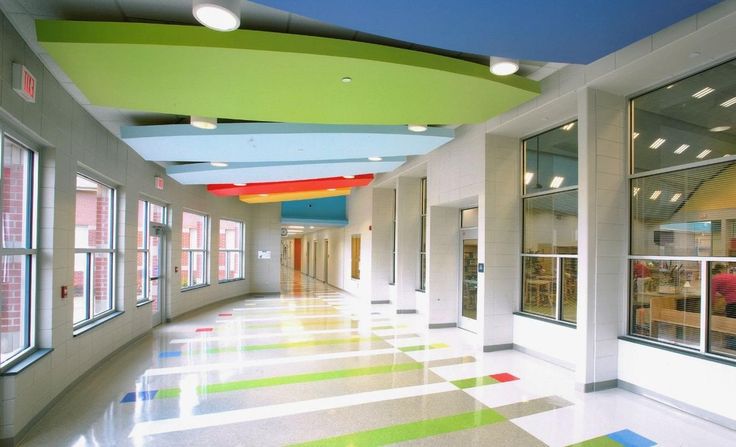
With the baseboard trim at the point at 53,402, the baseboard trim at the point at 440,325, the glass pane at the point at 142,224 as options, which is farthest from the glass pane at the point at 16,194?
the baseboard trim at the point at 440,325

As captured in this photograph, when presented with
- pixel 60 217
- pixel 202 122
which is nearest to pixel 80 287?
pixel 60 217

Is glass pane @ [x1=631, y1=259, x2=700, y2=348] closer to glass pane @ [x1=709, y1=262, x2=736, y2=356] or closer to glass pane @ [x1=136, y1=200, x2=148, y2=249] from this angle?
glass pane @ [x1=709, y1=262, x2=736, y2=356]

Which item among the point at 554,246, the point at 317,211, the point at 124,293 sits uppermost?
the point at 317,211

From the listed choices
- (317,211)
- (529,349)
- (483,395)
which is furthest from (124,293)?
(317,211)

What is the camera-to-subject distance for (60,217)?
12.8 ft

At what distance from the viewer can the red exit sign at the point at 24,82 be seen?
9.73 ft

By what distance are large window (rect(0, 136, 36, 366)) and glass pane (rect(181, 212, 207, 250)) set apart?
16.6 feet

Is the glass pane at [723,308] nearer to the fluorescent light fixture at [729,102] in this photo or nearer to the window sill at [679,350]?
→ the window sill at [679,350]

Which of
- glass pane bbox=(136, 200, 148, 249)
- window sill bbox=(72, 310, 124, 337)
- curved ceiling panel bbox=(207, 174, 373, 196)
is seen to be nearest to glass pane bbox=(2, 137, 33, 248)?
window sill bbox=(72, 310, 124, 337)

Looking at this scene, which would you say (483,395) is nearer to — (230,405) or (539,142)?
(230,405)

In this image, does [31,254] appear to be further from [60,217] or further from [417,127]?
[417,127]

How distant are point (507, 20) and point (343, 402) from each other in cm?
365

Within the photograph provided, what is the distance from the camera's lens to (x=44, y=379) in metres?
3.56

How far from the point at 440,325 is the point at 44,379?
19.4ft
